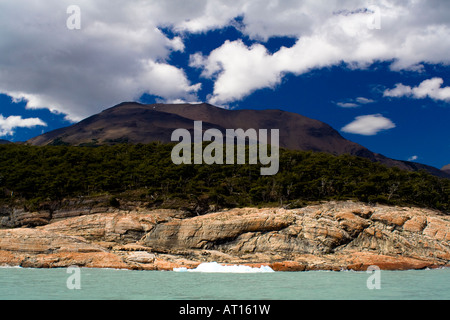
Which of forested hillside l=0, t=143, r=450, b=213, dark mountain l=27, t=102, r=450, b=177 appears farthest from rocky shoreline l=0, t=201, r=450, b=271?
dark mountain l=27, t=102, r=450, b=177

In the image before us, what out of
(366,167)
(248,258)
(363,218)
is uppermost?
(366,167)

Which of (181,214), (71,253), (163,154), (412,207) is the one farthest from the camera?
(163,154)

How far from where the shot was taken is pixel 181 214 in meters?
45.0

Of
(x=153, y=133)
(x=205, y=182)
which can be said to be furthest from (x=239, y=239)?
(x=153, y=133)

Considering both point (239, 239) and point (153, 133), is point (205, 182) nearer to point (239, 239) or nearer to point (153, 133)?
point (239, 239)

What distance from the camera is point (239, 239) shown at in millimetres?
39094

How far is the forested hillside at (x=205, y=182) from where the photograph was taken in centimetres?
4959

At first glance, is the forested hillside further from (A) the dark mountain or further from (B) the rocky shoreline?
(A) the dark mountain

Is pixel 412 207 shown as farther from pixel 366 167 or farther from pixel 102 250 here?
pixel 102 250

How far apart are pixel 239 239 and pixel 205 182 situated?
715 inches

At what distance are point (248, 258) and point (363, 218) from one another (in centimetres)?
1503

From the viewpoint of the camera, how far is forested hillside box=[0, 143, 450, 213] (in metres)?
49.6

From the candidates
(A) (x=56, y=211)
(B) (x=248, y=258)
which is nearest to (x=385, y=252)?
(B) (x=248, y=258)
